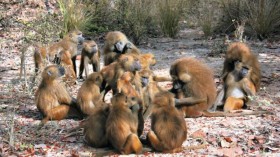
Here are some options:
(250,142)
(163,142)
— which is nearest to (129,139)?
(163,142)

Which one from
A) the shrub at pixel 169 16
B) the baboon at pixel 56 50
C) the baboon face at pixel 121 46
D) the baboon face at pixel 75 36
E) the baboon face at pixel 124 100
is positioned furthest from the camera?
the shrub at pixel 169 16

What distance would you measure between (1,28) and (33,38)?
498 centimetres

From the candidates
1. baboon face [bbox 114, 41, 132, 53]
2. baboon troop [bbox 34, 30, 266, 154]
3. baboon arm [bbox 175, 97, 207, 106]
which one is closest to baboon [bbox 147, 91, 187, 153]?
baboon troop [bbox 34, 30, 266, 154]

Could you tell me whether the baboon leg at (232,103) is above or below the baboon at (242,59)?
below

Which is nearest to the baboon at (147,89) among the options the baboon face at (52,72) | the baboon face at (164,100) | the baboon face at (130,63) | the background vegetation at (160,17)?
the baboon face at (130,63)

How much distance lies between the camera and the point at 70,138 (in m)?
7.53

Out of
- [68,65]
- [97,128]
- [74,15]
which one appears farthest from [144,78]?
[74,15]

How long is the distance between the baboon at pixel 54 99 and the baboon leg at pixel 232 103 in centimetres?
230

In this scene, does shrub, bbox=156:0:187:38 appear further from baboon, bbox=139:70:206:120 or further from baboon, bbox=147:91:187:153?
baboon, bbox=147:91:187:153

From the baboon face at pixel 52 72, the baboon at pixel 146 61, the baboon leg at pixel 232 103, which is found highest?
the baboon at pixel 146 61

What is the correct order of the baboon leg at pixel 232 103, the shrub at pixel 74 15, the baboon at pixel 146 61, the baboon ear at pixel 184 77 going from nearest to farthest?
the baboon ear at pixel 184 77
the baboon leg at pixel 232 103
the baboon at pixel 146 61
the shrub at pixel 74 15

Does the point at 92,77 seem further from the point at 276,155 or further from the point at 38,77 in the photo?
the point at 276,155

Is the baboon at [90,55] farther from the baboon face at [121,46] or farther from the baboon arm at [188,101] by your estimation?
the baboon arm at [188,101]

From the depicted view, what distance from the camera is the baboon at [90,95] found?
8.23 meters
